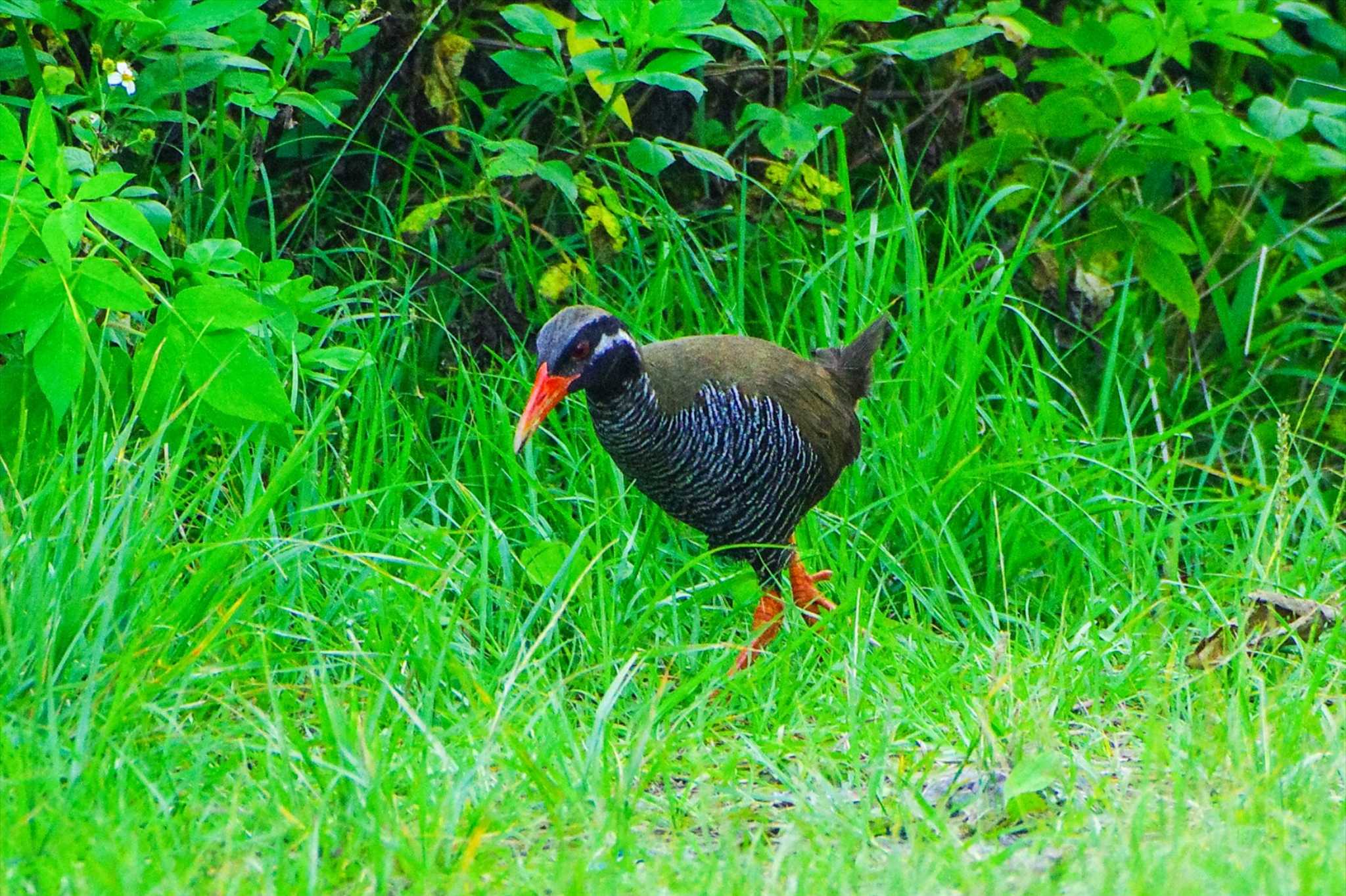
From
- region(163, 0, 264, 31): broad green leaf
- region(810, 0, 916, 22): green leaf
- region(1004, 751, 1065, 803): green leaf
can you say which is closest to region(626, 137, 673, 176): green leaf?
region(810, 0, 916, 22): green leaf

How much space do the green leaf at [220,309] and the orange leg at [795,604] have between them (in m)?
1.39

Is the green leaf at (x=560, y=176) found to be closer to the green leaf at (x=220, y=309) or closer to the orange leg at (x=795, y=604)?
the orange leg at (x=795, y=604)

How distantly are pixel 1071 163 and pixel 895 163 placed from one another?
0.62m

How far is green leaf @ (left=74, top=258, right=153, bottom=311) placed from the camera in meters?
3.40

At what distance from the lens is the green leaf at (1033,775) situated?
290 centimetres

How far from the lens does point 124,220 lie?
11.0ft

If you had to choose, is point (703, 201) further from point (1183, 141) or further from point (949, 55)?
point (1183, 141)

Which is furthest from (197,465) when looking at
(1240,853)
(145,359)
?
(1240,853)

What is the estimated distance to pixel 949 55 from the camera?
5891 mm

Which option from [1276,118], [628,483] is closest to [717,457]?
[628,483]

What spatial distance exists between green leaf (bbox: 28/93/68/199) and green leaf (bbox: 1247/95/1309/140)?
12.0ft

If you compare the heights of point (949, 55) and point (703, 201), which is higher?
point (949, 55)

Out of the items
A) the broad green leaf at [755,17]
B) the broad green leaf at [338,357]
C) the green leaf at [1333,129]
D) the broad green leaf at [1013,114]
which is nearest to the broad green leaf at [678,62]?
the broad green leaf at [755,17]

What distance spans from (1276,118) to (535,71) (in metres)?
2.37
